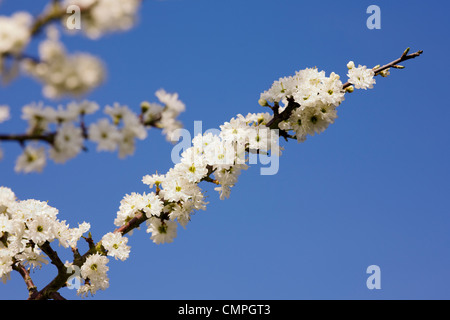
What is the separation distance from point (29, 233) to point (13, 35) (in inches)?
120

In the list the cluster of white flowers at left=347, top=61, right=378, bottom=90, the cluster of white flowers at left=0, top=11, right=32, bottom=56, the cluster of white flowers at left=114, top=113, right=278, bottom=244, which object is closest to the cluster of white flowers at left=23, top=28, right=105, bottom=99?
the cluster of white flowers at left=0, top=11, right=32, bottom=56

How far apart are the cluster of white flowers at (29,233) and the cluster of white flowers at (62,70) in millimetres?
2880

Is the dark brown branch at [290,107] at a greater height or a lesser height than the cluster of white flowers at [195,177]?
greater

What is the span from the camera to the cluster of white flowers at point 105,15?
9.71 ft

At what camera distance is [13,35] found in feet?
9.32

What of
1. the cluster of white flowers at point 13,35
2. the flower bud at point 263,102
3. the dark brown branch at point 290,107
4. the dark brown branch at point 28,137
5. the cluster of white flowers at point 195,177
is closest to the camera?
the cluster of white flowers at point 13,35

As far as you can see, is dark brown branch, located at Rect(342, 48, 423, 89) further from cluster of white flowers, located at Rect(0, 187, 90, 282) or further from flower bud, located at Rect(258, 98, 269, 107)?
cluster of white flowers, located at Rect(0, 187, 90, 282)

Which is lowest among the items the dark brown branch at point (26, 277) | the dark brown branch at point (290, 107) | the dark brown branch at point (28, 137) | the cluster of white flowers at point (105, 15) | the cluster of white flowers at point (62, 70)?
the dark brown branch at point (26, 277)

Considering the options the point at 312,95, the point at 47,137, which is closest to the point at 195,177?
the point at 312,95

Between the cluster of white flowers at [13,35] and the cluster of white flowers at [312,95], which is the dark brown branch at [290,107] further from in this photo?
the cluster of white flowers at [13,35]

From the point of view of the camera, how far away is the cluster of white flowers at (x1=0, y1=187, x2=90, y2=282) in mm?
5340

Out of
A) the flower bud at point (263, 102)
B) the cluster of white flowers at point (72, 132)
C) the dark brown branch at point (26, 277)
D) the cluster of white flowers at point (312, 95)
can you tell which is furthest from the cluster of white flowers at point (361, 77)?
the dark brown branch at point (26, 277)

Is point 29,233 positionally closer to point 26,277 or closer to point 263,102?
point 26,277
